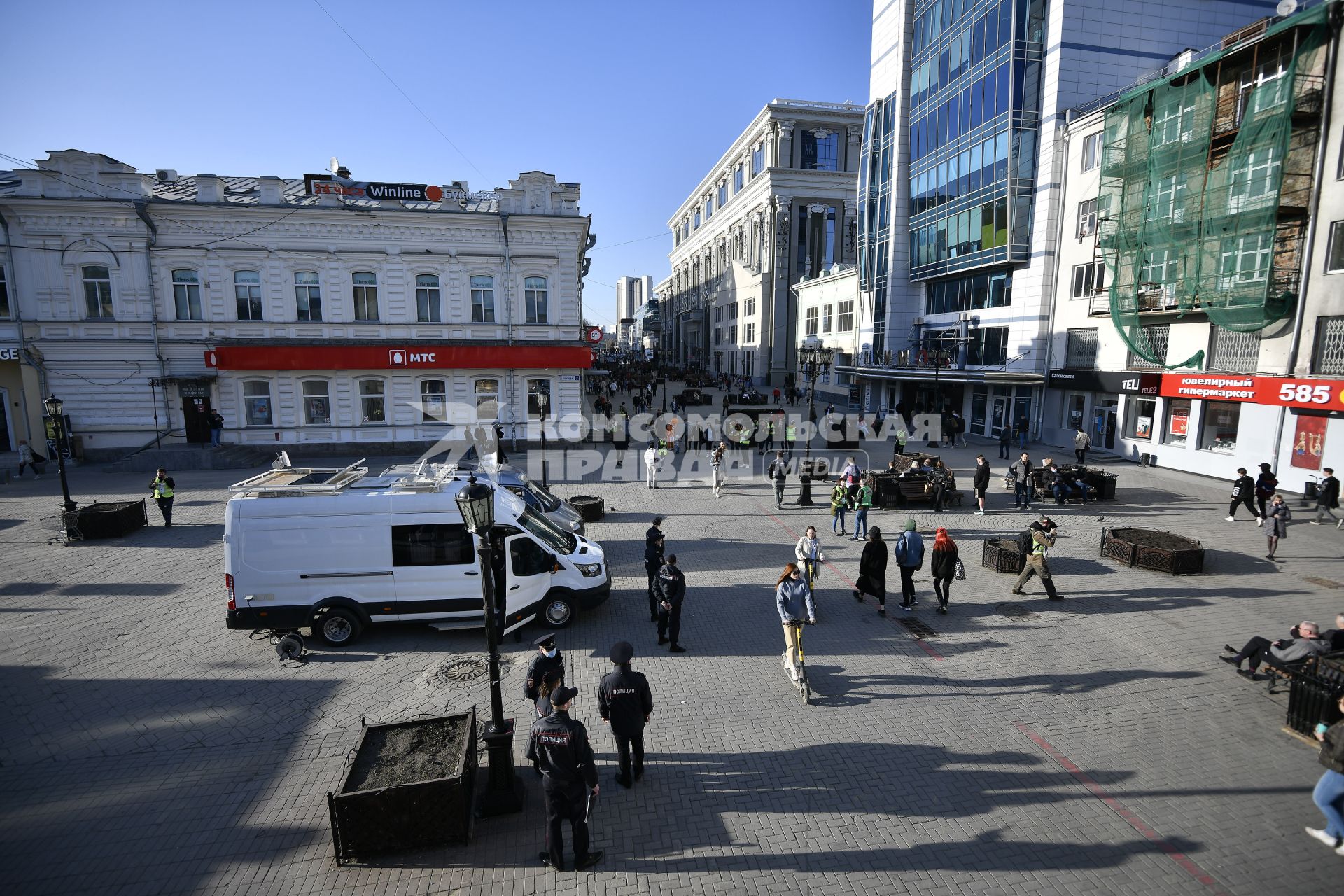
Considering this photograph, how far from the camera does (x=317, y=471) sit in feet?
35.4

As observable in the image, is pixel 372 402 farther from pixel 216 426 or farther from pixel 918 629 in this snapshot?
pixel 918 629

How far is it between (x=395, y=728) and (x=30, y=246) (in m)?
30.5

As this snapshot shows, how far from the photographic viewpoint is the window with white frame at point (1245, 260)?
19.2 m

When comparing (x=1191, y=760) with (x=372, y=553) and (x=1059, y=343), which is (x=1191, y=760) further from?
(x=1059, y=343)

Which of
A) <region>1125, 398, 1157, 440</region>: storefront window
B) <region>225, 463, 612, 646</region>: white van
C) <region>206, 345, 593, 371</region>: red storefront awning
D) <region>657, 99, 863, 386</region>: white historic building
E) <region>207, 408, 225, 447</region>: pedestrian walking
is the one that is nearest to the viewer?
<region>225, 463, 612, 646</region>: white van

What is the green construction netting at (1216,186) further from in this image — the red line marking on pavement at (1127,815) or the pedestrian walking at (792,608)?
the pedestrian walking at (792,608)

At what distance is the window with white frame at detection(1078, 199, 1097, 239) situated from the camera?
26.9m

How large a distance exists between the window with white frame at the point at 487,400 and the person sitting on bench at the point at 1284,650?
2592 centimetres

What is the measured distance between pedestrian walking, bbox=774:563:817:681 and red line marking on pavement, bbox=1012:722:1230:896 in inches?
109

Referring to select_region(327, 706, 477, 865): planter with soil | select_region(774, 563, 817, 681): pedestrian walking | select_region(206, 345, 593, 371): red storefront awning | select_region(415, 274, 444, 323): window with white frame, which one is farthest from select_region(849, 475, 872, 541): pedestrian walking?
select_region(415, 274, 444, 323): window with white frame

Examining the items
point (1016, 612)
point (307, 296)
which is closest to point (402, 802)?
point (1016, 612)

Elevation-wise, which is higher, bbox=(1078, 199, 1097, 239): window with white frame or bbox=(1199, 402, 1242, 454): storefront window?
bbox=(1078, 199, 1097, 239): window with white frame

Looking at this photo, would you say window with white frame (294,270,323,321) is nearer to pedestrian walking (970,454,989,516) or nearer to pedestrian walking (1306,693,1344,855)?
pedestrian walking (970,454,989,516)

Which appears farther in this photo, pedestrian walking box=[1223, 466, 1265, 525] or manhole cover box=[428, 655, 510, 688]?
pedestrian walking box=[1223, 466, 1265, 525]
